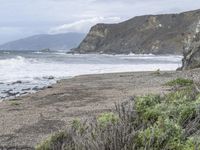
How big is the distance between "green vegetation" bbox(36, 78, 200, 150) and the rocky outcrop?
10572cm

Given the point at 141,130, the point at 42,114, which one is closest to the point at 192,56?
the point at 42,114

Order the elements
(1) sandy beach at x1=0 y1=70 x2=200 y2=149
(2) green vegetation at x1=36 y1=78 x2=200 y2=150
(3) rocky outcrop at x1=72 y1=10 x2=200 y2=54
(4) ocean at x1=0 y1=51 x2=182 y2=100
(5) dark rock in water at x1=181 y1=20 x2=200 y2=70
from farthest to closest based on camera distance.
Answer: (3) rocky outcrop at x1=72 y1=10 x2=200 y2=54
(5) dark rock in water at x1=181 y1=20 x2=200 y2=70
(4) ocean at x1=0 y1=51 x2=182 y2=100
(1) sandy beach at x1=0 y1=70 x2=200 y2=149
(2) green vegetation at x1=36 y1=78 x2=200 y2=150

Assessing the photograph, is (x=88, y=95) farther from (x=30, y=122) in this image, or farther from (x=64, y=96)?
(x=30, y=122)

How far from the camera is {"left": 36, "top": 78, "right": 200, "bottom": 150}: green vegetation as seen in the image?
4.59 meters

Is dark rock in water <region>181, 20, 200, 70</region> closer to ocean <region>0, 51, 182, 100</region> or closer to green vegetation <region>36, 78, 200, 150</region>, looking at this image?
ocean <region>0, 51, 182, 100</region>

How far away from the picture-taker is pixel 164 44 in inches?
4481

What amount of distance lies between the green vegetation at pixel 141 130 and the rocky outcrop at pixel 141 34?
10572 centimetres

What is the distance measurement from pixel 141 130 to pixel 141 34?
124407 mm

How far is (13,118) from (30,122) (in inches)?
37.9

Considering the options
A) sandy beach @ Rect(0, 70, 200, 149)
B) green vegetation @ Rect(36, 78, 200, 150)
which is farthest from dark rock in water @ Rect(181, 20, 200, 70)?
green vegetation @ Rect(36, 78, 200, 150)

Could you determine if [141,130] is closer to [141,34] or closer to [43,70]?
[43,70]

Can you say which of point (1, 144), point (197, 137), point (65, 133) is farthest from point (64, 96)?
point (197, 137)

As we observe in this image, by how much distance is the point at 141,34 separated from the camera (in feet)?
422

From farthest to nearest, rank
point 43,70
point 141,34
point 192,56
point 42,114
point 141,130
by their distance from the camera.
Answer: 1. point 141,34
2. point 43,70
3. point 192,56
4. point 42,114
5. point 141,130
